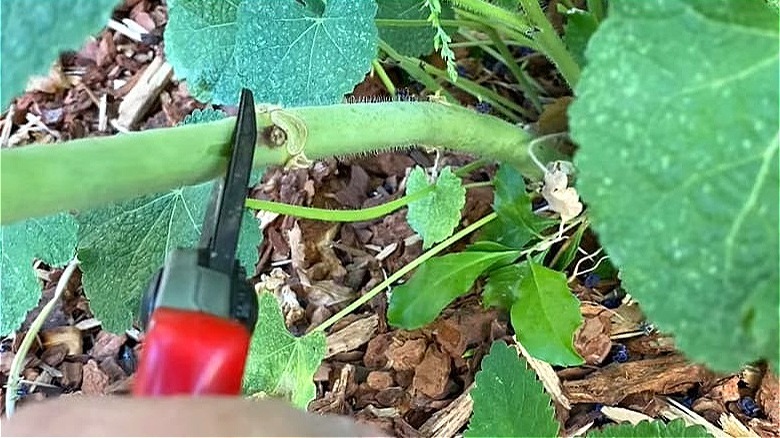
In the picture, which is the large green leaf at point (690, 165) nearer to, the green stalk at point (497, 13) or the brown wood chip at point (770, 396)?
the green stalk at point (497, 13)

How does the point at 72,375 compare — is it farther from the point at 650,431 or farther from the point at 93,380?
the point at 650,431

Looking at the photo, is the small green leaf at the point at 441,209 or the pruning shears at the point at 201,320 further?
the small green leaf at the point at 441,209

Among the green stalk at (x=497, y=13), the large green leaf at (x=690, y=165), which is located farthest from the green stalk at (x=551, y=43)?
the large green leaf at (x=690, y=165)

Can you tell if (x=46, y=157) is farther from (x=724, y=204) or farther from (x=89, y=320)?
(x=89, y=320)

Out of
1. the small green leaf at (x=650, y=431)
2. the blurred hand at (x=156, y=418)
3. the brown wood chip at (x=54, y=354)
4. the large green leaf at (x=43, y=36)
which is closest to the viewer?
the blurred hand at (x=156, y=418)

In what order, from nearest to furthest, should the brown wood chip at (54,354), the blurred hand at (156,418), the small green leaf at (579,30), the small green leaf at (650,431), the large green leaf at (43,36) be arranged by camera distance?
1. the blurred hand at (156,418)
2. the large green leaf at (43,36)
3. the small green leaf at (650,431)
4. the small green leaf at (579,30)
5. the brown wood chip at (54,354)

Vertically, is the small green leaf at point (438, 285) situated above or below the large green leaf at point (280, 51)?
below
